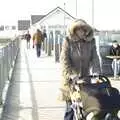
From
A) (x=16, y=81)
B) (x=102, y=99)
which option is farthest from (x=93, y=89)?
(x=16, y=81)

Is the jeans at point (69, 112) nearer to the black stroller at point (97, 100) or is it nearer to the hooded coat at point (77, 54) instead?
the hooded coat at point (77, 54)

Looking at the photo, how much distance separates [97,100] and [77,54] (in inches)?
43.9

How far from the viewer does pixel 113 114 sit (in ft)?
21.3

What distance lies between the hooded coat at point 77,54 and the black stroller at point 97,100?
0.44 m

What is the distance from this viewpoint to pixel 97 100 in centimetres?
650

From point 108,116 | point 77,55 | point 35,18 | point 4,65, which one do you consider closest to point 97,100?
point 108,116

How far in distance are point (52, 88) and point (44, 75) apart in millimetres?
4443

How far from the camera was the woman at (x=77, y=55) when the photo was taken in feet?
23.7

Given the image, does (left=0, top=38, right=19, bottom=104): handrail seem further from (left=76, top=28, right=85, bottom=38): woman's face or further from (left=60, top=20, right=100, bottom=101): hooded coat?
(left=76, top=28, right=85, bottom=38): woman's face

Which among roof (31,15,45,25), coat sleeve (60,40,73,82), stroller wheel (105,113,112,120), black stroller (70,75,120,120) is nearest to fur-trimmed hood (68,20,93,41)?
coat sleeve (60,40,73,82)

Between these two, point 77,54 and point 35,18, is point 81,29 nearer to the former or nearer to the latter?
point 77,54

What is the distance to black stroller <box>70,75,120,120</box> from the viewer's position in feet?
21.2

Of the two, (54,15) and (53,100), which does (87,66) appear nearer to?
(53,100)

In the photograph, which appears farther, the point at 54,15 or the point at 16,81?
the point at 54,15
